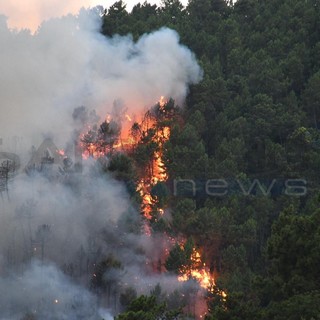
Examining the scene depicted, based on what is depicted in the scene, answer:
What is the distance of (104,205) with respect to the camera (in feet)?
137

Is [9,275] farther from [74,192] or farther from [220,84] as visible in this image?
[220,84]

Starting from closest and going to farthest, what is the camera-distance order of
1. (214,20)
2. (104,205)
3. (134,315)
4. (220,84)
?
(134,315) → (104,205) → (220,84) → (214,20)

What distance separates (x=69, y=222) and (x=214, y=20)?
104 ft

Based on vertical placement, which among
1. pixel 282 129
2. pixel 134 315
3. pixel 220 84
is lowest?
pixel 134 315

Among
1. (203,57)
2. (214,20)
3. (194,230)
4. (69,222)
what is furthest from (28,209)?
(214,20)

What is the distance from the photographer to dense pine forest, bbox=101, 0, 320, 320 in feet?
74.3

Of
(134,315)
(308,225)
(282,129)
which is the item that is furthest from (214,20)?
(134,315)

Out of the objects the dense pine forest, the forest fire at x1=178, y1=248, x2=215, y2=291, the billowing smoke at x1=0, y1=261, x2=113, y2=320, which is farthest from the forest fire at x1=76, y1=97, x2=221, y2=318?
the billowing smoke at x1=0, y1=261, x2=113, y2=320

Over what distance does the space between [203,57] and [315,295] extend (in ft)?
122

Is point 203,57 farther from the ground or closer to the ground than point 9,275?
farther from the ground

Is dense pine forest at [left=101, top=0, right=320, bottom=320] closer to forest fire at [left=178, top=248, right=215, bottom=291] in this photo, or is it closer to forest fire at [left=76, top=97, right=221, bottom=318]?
forest fire at [left=76, top=97, right=221, bottom=318]

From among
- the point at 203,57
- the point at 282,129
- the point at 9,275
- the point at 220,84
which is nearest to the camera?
the point at 9,275

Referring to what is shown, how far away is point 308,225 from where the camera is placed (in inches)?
882

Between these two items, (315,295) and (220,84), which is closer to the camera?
(315,295)
